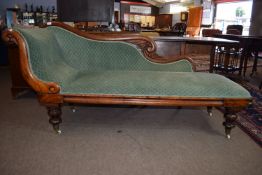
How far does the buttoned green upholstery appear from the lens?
5.34ft

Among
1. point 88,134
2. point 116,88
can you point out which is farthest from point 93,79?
point 88,134

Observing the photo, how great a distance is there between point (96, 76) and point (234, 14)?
893 centimetres

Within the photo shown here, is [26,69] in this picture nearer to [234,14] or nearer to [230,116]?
[230,116]

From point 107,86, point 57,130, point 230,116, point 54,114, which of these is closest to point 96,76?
point 107,86

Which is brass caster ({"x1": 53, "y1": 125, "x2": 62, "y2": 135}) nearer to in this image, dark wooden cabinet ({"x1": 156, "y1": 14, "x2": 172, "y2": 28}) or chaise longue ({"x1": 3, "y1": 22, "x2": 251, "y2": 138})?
chaise longue ({"x1": 3, "y1": 22, "x2": 251, "y2": 138})

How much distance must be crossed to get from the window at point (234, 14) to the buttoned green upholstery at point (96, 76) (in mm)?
7744

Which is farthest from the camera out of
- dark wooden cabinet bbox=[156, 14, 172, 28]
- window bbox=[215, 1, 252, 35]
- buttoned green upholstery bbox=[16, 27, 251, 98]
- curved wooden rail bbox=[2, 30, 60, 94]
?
dark wooden cabinet bbox=[156, 14, 172, 28]

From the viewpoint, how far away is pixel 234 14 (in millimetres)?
8961

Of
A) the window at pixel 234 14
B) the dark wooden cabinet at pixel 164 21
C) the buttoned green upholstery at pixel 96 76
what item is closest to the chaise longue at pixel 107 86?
the buttoned green upholstery at pixel 96 76

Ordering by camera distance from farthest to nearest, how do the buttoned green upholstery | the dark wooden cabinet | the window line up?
the dark wooden cabinet, the window, the buttoned green upholstery

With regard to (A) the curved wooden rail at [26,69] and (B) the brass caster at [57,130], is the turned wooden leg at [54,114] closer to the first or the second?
(B) the brass caster at [57,130]

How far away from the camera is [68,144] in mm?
1667

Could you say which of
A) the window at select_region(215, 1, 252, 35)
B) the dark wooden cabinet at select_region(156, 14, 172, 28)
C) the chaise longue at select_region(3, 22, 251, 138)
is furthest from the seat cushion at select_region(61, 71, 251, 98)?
the dark wooden cabinet at select_region(156, 14, 172, 28)

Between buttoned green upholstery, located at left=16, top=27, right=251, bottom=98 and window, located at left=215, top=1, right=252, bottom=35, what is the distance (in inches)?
305
